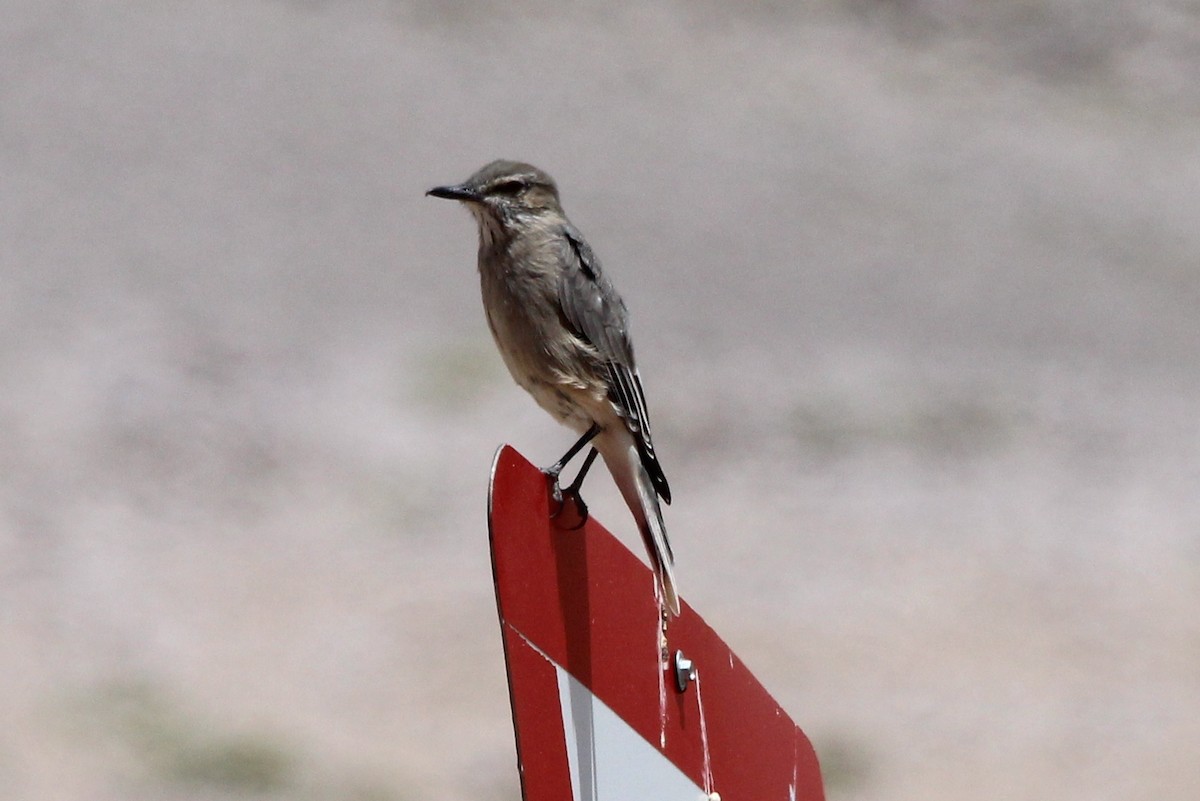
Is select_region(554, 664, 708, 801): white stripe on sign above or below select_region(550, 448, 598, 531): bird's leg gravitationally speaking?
below

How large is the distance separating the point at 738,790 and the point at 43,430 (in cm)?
1052

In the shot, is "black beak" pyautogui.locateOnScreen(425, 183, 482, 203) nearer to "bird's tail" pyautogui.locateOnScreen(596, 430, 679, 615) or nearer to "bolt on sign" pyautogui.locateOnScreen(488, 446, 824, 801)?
"bird's tail" pyautogui.locateOnScreen(596, 430, 679, 615)

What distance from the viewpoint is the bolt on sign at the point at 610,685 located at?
2.08 meters

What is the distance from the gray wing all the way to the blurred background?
4374mm

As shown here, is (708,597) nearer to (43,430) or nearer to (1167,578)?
(1167,578)

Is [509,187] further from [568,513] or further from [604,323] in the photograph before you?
[568,513]

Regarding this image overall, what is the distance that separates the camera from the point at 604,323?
155 inches

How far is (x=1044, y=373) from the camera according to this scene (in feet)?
45.3

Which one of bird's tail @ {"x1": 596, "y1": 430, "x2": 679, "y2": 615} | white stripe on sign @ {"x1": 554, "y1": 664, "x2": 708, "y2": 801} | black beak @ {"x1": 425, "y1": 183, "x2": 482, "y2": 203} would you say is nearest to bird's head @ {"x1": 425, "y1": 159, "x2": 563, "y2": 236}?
black beak @ {"x1": 425, "y1": 183, "x2": 482, "y2": 203}

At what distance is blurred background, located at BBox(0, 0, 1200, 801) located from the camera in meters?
8.71

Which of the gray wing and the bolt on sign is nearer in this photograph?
the bolt on sign

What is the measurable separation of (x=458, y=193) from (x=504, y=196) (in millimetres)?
197

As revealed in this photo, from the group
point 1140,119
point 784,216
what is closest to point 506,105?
point 784,216

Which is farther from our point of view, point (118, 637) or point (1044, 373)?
point (1044, 373)
